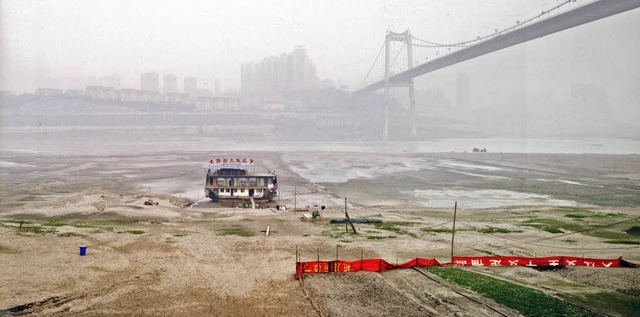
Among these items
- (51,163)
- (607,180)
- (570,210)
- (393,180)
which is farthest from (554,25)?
(51,163)

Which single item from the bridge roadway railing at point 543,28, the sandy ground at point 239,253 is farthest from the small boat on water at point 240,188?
the bridge roadway railing at point 543,28

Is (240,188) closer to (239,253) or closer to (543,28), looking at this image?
(239,253)

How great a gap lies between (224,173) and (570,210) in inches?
1179

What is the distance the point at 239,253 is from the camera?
21.8 m

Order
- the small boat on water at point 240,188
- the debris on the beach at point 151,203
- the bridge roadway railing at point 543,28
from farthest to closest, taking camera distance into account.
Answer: the bridge roadway railing at point 543,28, the small boat on water at point 240,188, the debris on the beach at point 151,203

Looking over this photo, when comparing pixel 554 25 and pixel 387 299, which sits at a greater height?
pixel 554 25

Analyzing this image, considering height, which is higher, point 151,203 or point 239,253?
point 151,203

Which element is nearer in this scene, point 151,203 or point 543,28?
point 151,203

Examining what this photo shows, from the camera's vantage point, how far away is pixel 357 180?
5612 centimetres

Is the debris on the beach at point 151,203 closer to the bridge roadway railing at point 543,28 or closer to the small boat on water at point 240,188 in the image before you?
the small boat on water at point 240,188

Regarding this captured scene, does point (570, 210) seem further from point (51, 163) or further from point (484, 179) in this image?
point (51, 163)

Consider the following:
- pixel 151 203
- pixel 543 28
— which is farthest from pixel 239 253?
pixel 543 28

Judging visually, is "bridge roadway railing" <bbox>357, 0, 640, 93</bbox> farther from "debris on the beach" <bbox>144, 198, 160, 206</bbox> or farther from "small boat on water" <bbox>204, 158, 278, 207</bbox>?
"debris on the beach" <bbox>144, 198, 160, 206</bbox>

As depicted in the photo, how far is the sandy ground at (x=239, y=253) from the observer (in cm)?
1524
